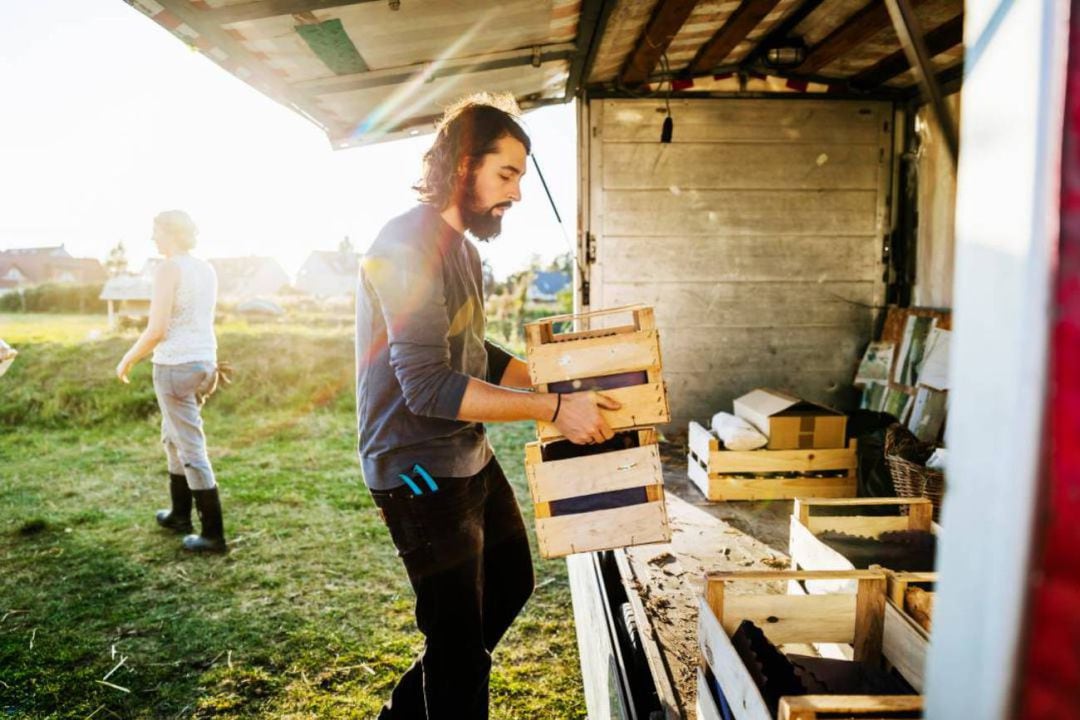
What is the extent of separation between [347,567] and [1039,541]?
472 centimetres

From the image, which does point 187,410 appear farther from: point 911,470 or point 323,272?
point 323,272

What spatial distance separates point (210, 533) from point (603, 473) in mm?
3655

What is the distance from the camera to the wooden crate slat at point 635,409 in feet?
7.51

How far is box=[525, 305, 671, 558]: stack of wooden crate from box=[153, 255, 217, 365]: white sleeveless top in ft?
10.6

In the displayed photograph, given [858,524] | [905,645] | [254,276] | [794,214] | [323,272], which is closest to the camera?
[905,645]

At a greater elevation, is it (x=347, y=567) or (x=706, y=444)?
(x=706, y=444)

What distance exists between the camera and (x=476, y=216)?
2.24 m

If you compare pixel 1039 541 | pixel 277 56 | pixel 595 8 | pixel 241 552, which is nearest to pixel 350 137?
pixel 277 56

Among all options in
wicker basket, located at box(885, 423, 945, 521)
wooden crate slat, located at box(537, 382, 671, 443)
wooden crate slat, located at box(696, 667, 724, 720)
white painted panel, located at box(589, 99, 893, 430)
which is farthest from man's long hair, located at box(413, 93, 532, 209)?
white painted panel, located at box(589, 99, 893, 430)

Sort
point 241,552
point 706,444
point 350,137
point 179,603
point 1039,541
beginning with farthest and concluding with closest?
point 350,137 < point 241,552 < point 706,444 < point 179,603 < point 1039,541

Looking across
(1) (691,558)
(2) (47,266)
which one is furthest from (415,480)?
(2) (47,266)

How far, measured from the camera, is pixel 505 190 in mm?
2234

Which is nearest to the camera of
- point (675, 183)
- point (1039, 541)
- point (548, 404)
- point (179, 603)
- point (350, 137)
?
point (1039, 541)

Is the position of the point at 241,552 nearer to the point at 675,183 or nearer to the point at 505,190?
the point at 505,190
